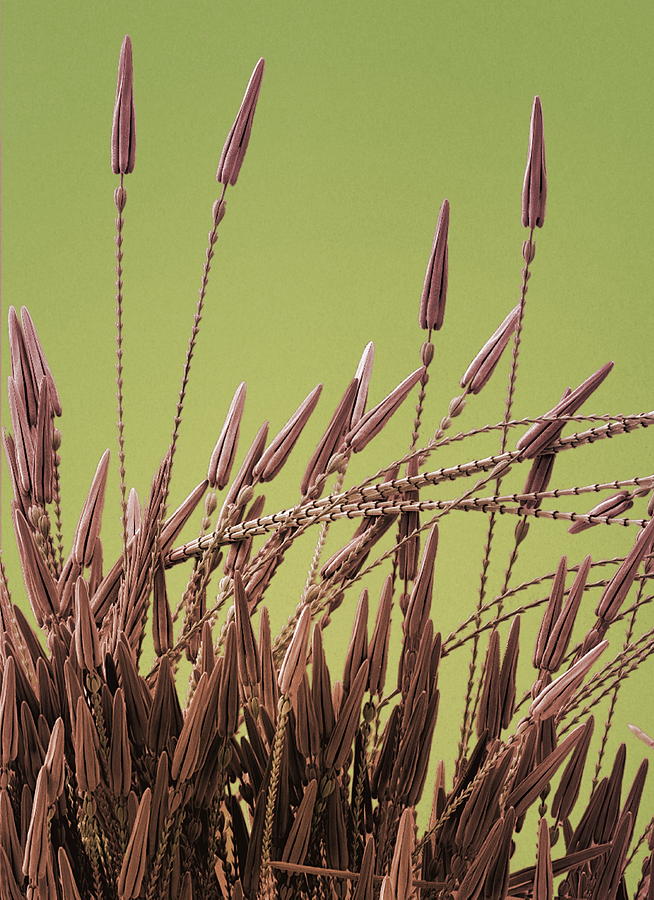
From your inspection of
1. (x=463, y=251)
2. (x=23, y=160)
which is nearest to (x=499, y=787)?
(x=463, y=251)

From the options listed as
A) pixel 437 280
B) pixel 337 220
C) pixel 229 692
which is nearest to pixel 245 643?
pixel 229 692

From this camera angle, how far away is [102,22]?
1.05 m

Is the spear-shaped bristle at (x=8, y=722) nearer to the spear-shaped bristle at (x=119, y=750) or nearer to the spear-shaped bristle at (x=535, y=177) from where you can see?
the spear-shaped bristle at (x=119, y=750)

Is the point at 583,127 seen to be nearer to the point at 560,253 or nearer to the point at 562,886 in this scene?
the point at 560,253

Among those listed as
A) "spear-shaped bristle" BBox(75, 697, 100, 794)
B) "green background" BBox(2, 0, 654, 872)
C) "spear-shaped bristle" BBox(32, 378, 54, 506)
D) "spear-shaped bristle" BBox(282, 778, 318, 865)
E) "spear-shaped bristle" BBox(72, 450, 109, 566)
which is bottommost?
"spear-shaped bristle" BBox(282, 778, 318, 865)

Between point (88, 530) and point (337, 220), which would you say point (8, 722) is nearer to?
point (88, 530)

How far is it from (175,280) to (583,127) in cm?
47

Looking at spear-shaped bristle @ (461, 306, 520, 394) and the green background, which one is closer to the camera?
spear-shaped bristle @ (461, 306, 520, 394)

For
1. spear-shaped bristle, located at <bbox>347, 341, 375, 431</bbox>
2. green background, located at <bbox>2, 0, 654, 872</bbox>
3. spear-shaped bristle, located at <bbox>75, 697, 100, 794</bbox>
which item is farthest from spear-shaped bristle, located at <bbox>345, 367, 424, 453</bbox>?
green background, located at <bbox>2, 0, 654, 872</bbox>

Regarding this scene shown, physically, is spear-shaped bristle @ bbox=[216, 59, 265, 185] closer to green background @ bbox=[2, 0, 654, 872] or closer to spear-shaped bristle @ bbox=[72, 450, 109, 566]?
spear-shaped bristle @ bbox=[72, 450, 109, 566]

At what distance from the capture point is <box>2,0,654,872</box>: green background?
3.18ft

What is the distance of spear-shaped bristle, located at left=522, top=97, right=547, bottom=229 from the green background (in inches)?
27.3

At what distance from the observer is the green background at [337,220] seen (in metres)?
0.97

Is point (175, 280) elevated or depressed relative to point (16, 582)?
elevated
